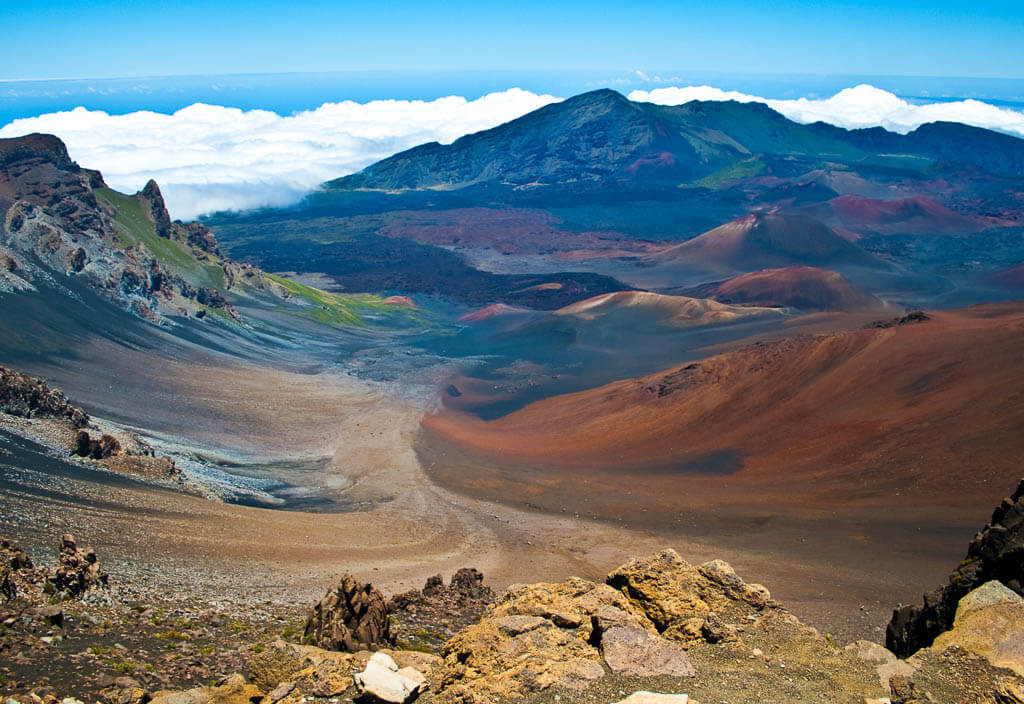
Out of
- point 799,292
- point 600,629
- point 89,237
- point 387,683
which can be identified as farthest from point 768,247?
point 387,683

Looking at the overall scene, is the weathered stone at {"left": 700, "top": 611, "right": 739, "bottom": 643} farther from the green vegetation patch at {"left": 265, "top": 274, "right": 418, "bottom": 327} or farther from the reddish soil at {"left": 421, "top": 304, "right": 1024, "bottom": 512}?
the green vegetation patch at {"left": 265, "top": 274, "right": 418, "bottom": 327}

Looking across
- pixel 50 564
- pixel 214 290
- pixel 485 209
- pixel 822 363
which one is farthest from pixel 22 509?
pixel 485 209

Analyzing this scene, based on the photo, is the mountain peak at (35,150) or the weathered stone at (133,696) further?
the mountain peak at (35,150)

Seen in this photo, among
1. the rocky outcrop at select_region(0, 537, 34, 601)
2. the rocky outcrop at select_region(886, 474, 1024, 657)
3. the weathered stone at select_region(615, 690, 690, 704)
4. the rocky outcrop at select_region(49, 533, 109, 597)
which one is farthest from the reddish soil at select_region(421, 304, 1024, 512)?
the weathered stone at select_region(615, 690, 690, 704)

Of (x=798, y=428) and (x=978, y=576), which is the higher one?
(x=978, y=576)

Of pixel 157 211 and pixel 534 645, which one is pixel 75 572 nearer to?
pixel 534 645

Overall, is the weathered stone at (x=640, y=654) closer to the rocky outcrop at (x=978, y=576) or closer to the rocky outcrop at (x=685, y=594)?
the rocky outcrop at (x=685, y=594)

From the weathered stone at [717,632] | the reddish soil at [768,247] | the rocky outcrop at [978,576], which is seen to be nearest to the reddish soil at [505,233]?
the reddish soil at [768,247]

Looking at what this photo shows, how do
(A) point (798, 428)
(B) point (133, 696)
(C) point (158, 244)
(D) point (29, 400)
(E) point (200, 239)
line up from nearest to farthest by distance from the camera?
(B) point (133, 696) → (D) point (29, 400) → (A) point (798, 428) → (C) point (158, 244) → (E) point (200, 239)
